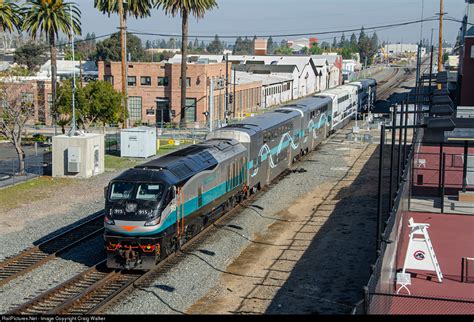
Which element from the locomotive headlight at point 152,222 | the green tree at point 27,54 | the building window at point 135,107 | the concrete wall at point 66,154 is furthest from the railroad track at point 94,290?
the green tree at point 27,54

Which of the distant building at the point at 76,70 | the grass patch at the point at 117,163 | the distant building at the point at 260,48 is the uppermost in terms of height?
the distant building at the point at 260,48

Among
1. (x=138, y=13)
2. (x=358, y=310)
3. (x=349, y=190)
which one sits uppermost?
(x=138, y=13)

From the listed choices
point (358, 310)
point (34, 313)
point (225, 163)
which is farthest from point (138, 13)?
point (358, 310)

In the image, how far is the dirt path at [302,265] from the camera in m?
18.5

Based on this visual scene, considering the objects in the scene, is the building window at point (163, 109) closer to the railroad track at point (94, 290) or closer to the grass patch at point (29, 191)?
the grass patch at point (29, 191)

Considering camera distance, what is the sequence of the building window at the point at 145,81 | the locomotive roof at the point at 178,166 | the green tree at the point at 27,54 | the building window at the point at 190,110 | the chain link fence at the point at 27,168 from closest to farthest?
the locomotive roof at the point at 178,166, the chain link fence at the point at 27,168, the building window at the point at 190,110, the building window at the point at 145,81, the green tree at the point at 27,54

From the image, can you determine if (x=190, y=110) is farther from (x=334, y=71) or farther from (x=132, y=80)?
(x=334, y=71)

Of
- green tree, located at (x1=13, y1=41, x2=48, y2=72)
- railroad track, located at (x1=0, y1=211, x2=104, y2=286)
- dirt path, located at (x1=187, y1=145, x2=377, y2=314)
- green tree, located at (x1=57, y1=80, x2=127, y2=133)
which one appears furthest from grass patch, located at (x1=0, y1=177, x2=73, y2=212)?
green tree, located at (x1=13, y1=41, x2=48, y2=72)

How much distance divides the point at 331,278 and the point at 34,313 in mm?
9287

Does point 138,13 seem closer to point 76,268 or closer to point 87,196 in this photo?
point 87,196

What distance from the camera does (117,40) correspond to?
5281 inches

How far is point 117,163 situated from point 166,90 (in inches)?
1154

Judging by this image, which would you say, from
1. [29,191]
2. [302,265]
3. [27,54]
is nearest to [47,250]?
[302,265]

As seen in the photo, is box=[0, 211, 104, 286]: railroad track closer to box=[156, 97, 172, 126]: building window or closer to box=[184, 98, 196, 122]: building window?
box=[184, 98, 196, 122]: building window
